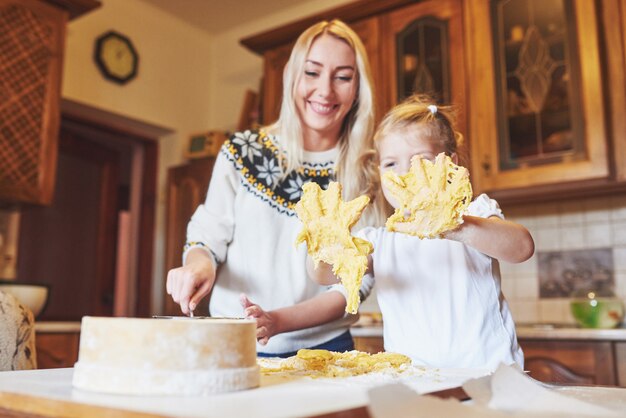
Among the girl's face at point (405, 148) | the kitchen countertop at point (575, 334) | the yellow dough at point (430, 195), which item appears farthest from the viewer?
the kitchen countertop at point (575, 334)

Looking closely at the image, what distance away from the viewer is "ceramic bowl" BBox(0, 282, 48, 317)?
2.11 meters

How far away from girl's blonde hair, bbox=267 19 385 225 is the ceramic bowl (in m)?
1.26

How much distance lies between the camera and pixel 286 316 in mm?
1041

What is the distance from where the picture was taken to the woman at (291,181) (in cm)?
122

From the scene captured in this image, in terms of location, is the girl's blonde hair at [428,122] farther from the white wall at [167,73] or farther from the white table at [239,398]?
the white wall at [167,73]

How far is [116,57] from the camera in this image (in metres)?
3.23

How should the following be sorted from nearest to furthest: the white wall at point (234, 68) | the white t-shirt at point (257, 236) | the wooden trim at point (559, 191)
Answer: the white t-shirt at point (257, 236)
the wooden trim at point (559, 191)
the white wall at point (234, 68)

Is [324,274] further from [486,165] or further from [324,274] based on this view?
[486,165]

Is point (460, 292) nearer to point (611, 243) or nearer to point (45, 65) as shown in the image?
point (611, 243)

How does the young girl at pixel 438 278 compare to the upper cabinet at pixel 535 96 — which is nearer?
the young girl at pixel 438 278

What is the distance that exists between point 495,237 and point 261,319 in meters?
0.37

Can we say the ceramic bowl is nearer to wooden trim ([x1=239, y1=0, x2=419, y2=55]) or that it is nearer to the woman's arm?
the woman's arm

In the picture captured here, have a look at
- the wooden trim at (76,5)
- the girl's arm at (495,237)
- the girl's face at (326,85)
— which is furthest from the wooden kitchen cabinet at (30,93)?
the girl's arm at (495,237)

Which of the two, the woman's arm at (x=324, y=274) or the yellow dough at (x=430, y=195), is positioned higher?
the yellow dough at (x=430, y=195)
